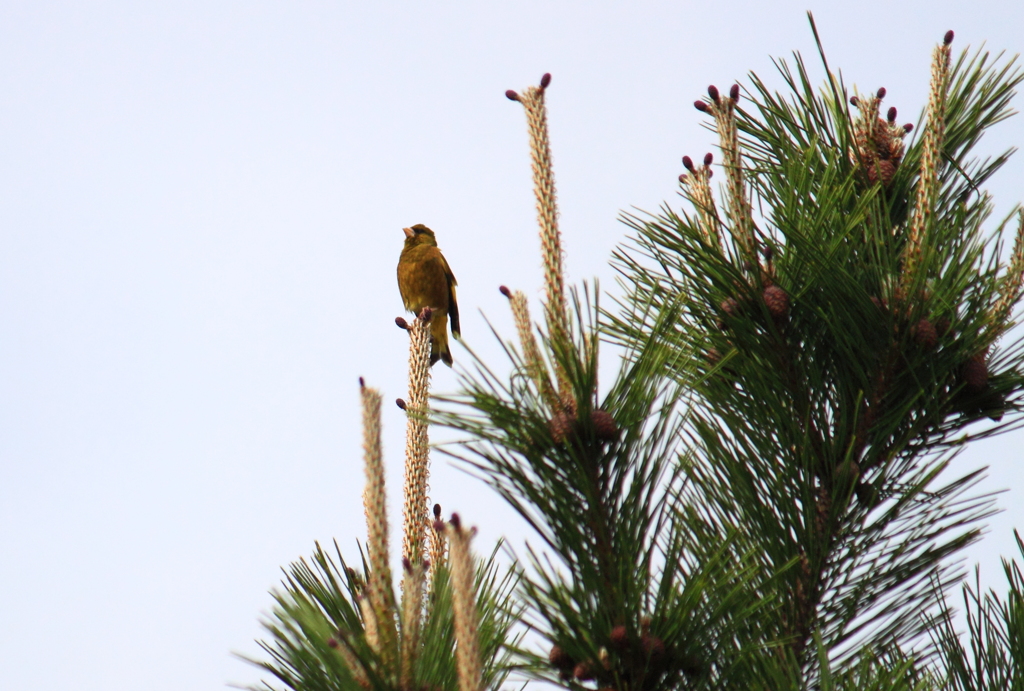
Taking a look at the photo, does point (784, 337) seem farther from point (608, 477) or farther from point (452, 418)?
point (452, 418)

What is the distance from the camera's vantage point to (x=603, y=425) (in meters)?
1.51

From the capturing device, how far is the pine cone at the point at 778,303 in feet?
5.91

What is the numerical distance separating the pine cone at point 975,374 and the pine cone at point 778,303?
36 cm

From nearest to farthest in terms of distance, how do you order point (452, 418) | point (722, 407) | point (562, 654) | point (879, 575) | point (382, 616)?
point (382, 616)
point (562, 654)
point (452, 418)
point (879, 575)
point (722, 407)

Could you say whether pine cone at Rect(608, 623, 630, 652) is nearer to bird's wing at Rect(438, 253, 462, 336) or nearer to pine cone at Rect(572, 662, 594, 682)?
pine cone at Rect(572, 662, 594, 682)

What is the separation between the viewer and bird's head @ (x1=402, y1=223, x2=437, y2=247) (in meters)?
8.34

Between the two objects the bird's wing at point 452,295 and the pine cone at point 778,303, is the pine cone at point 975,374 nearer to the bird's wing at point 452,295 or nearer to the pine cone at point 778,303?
the pine cone at point 778,303

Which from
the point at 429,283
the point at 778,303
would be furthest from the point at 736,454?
the point at 429,283

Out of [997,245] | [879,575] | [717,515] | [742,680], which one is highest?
[997,245]

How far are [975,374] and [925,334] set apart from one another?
→ 161 mm

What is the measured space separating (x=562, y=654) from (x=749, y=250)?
2.63 feet

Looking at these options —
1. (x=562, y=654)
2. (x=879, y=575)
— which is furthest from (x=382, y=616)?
(x=879, y=575)

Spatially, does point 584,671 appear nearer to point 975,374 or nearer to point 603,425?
point 603,425

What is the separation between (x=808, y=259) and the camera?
179 centimetres
